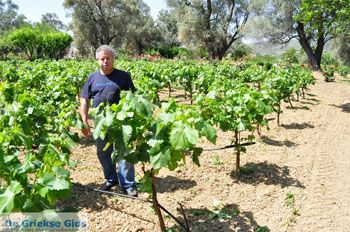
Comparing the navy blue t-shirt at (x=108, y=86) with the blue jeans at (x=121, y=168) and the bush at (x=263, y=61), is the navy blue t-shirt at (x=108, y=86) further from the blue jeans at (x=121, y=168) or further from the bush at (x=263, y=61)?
the bush at (x=263, y=61)

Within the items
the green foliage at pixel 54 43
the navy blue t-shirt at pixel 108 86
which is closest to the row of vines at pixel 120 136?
the navy blue t-shirt at pixel 108 86

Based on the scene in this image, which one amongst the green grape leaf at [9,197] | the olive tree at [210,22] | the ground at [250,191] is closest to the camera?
the green grape leaf at [9,197]

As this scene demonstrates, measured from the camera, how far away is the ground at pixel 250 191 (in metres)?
4.05

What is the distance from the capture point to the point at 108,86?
4227mm

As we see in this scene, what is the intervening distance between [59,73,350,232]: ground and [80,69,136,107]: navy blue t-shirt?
1.33m

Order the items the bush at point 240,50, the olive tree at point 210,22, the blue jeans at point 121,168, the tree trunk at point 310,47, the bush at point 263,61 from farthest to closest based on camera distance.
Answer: the bush at point 240,50, the olive tree at point 210,22, the tree trunk at point 310,47, the bush at point 263,61, the blue jeans at point 121,168

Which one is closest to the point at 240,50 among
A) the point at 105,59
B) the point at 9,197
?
the point at 105,59

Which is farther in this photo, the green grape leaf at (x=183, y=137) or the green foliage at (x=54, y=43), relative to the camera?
the green foliage at (x=54, y=43)

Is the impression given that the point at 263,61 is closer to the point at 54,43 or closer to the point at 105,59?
the point at 54,43

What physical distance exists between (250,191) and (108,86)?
244 cm

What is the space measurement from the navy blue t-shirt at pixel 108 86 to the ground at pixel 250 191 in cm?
Result: 133

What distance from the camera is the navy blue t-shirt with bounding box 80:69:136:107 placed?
423 cm

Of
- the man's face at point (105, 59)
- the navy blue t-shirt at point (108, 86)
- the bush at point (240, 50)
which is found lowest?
the navy blue t-shirt at point (108, 86)

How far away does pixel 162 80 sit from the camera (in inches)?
422
